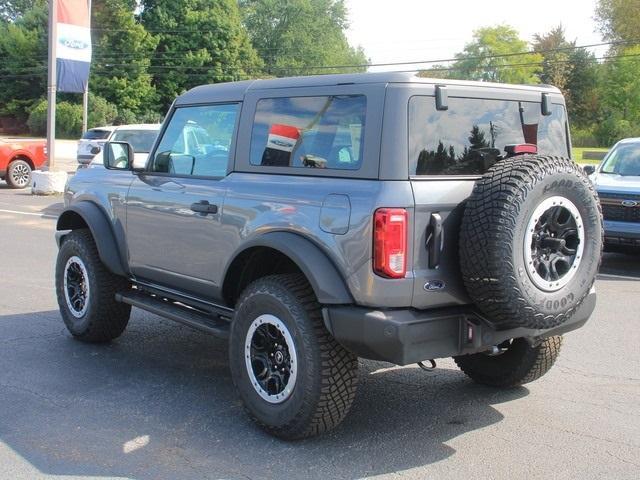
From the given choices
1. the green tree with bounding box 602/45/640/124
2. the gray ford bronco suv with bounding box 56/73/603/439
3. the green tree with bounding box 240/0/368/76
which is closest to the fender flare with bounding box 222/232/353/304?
the gray ford bronco suv with bounding box 56/73/603/439

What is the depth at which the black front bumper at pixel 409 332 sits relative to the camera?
3697mm

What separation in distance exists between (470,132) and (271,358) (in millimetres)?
1692

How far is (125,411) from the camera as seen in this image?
180 inches

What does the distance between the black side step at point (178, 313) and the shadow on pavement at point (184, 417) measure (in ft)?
1.55

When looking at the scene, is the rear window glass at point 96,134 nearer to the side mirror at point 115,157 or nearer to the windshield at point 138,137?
the windshield at point 138,137

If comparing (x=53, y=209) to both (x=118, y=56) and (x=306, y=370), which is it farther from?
(x=118, y=56)

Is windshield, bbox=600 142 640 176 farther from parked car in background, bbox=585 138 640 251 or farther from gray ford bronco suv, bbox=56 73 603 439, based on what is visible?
gray ford bronco suv, bbox=56 73 603 439

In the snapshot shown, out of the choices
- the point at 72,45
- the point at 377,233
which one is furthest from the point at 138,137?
the point at 377,233

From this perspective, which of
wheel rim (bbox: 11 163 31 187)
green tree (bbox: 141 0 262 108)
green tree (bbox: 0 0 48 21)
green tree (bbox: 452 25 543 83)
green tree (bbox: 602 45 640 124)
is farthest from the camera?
green tree (bbox: 0 0 48 21)

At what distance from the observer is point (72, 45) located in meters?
19.5

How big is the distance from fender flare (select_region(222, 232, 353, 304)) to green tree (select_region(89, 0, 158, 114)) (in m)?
63.0

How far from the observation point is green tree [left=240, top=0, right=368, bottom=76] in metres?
83.2

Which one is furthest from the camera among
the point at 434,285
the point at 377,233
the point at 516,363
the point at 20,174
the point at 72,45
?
the point at 20,174

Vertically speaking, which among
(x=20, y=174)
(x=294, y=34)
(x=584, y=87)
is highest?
(x=294, y=34)
